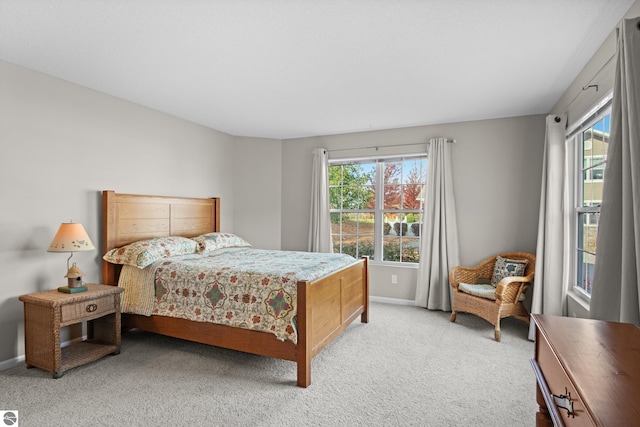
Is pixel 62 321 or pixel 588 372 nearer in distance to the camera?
pixel 588 372

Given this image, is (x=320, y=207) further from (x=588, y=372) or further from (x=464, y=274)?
(x=588, y=372)

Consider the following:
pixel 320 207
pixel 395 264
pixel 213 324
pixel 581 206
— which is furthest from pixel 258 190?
pixel 581 206

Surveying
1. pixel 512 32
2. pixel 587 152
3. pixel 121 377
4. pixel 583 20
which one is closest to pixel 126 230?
pixel 121 377

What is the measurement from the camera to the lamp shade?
110 inches

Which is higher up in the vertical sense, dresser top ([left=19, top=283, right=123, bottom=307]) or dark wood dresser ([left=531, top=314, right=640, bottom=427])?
dark wood dresser ([left=531, top=314, right=640, bottom=427])

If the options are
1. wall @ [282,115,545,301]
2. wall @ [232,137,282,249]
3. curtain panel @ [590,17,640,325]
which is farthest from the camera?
wall @ [232,137,282,249]

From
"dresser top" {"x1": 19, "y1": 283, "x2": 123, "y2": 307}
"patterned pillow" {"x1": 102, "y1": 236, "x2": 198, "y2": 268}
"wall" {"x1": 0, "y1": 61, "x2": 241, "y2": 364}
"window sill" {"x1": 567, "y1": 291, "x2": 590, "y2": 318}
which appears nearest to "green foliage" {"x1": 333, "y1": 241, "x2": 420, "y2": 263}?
"window sill" {"x1": 567, "y1": 291, "x2": 590, "y2": 318}

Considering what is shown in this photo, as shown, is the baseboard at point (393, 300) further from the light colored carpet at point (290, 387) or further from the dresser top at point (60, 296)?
the dresser top at point (60, 296)

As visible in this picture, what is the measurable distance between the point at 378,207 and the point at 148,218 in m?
2.95

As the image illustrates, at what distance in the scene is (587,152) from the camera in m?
3.10

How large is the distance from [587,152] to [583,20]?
4.51 ft

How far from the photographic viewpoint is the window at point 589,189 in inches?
109

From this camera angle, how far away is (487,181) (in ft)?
14.2

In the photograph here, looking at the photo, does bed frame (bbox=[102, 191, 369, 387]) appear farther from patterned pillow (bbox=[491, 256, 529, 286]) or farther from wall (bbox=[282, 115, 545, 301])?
patterned pillow (bbox=[491, 256, 529, 286])
